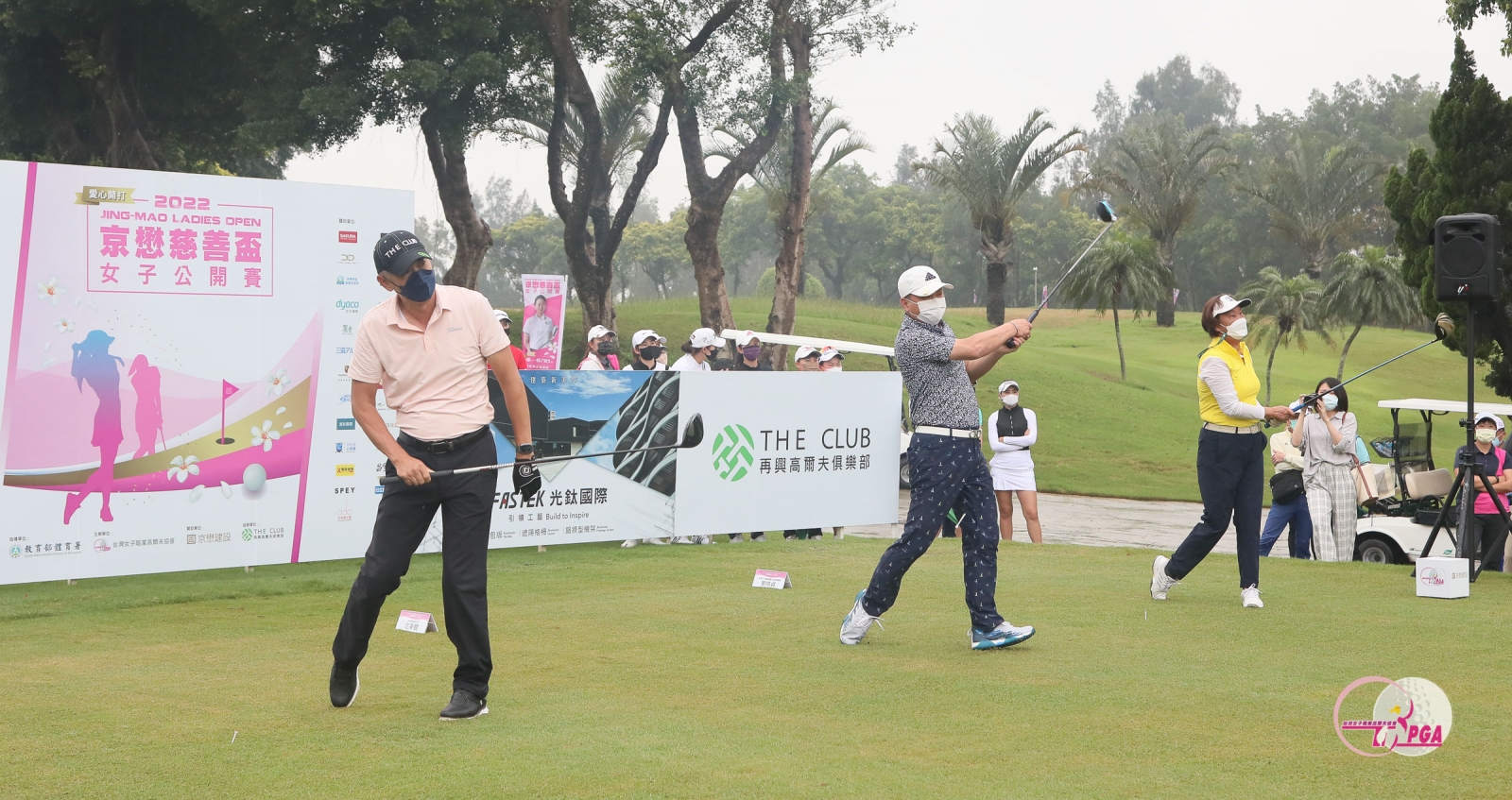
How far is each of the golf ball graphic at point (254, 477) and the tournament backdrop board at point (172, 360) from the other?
0.01 meters

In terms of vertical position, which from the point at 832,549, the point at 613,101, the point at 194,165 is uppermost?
the point at 613,101

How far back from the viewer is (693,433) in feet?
38.3

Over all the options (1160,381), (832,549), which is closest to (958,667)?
(832,549)

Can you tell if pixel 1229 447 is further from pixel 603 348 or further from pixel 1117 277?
pixel 1117 277

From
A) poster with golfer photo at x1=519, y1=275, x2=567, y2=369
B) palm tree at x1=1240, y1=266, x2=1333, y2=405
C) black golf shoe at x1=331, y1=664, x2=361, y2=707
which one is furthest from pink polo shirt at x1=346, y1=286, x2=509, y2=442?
palm tree at x1=1240, y1=266, x2=1333, y2=405

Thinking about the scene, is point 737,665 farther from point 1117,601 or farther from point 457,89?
point 457,89

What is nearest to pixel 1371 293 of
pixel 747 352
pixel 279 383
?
pixel 747 352

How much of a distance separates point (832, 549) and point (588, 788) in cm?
865

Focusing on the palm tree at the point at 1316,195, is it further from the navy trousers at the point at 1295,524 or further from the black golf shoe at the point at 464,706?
the black golf shoe at the point at 464,706

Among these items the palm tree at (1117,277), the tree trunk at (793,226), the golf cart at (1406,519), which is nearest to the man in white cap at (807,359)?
the golf cart at (1406,519)

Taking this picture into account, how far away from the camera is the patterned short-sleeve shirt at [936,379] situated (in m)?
7.30

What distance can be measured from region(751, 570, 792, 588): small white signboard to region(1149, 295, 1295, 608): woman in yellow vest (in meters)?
2.83

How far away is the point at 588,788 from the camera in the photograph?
15.2 feet

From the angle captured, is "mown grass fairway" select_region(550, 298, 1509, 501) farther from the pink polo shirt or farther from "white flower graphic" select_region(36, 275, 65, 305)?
the pink polo shirt
